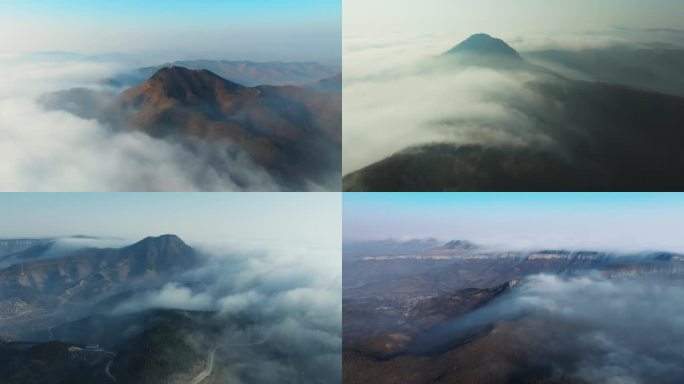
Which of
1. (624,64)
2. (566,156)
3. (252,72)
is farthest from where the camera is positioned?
(252,72)

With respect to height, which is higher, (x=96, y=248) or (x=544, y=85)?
(x=544, y=85)

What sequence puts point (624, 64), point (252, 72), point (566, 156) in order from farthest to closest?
point (252, 72) < point (624, 64) < point (566, 156)

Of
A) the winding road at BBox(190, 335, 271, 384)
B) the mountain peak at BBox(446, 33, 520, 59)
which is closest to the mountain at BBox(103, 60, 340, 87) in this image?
the mountain peak at BBox(446, 33, 520, 59)

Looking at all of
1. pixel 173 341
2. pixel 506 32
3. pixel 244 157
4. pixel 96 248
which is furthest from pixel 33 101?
pixel 506 32

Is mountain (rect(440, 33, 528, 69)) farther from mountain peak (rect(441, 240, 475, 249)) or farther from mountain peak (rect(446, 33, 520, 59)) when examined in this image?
mountain peak (rect(441, 240, 475, 249))

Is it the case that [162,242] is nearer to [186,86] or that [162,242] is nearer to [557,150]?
[186,86]

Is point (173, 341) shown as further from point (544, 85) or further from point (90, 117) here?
point (544, 85)

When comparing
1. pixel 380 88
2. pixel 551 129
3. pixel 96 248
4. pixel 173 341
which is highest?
pixel 380 88

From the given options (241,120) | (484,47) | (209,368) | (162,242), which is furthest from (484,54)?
(209,368)
